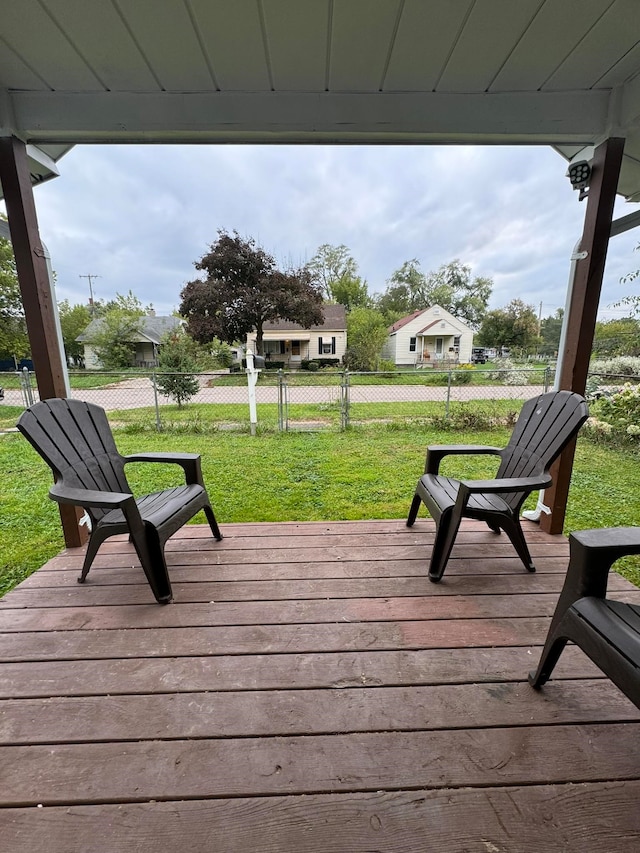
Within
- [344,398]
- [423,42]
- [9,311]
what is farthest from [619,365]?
[9,311]

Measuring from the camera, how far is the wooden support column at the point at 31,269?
1.82m

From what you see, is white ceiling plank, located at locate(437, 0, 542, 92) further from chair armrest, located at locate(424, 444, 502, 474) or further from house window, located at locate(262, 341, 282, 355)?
house window, located at locate(262, 341, 282, 355)

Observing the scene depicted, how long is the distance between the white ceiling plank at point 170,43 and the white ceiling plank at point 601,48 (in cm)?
166

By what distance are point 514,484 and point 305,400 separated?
744cm

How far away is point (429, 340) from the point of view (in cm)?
2230

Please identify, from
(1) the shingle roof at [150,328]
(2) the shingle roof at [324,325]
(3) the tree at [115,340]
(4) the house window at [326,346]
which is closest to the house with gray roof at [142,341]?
(1) the shingle roof at [150,328]

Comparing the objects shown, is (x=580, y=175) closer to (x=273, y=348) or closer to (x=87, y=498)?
(x=87, y=498)

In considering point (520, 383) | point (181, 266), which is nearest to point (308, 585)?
point (520, 383)

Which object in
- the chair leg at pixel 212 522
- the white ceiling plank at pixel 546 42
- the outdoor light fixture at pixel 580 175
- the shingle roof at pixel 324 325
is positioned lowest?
the chair leg at pixel 212 522

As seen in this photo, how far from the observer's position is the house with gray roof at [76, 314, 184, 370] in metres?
18.1

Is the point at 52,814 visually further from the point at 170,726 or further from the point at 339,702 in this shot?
the point at 339,702

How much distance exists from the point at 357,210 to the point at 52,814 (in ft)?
68.3

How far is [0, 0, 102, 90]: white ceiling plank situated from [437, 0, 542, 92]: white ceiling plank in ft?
5.49

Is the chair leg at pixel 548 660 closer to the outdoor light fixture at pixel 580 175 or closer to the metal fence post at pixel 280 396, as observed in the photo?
the outdoor light fixture at pixel 580 175
